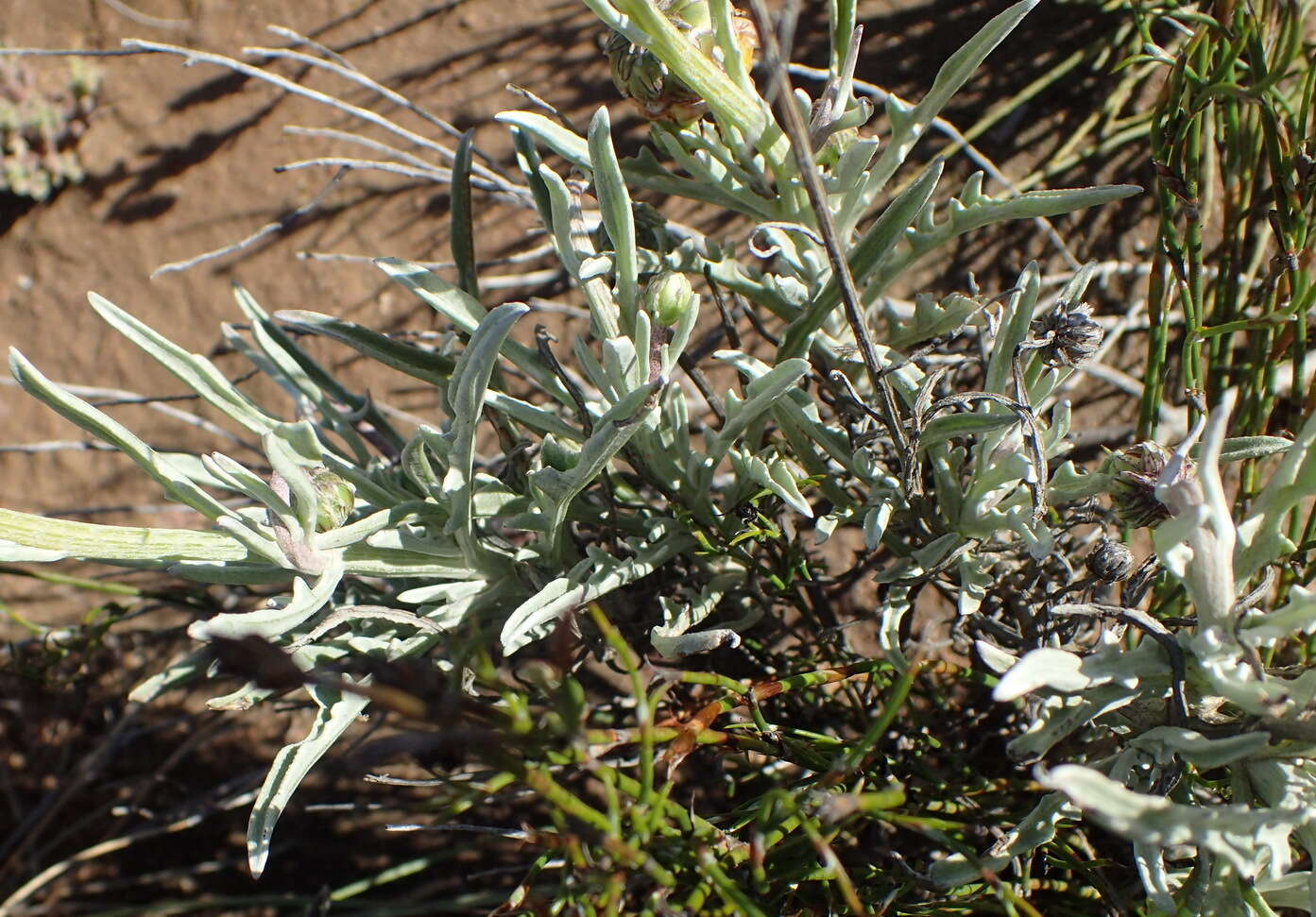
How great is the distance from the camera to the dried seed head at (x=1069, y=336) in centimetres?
100

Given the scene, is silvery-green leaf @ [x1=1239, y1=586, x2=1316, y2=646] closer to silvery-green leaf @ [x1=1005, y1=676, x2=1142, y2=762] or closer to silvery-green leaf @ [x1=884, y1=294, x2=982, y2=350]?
silvery-green leaf @ [x1=1005, y1=676, x2=1142, y2=762]

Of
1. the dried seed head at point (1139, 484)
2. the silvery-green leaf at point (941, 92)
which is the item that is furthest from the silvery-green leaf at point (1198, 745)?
the silvery-green leaf at point (941, 92)

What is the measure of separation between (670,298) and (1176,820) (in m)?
0.67

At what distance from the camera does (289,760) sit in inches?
44.4

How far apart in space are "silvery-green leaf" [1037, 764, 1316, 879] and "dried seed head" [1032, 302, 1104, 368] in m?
0.45

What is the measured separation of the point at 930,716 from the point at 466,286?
97cm

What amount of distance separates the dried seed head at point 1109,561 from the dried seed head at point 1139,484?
1.4 inches

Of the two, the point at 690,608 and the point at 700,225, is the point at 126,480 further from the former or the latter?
the point at 690,608

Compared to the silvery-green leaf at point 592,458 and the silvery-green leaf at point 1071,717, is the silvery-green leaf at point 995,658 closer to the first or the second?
the silvery-green leaf at point 1071,717

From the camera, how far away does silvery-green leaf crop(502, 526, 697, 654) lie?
106cm

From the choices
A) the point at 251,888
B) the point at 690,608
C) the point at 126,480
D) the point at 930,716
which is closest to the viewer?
the point at 690,608

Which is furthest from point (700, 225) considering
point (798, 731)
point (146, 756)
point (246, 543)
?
point (146, 756)

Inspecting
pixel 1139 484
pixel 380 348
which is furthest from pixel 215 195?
pixel 1139 484

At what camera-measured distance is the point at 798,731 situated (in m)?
1.18
